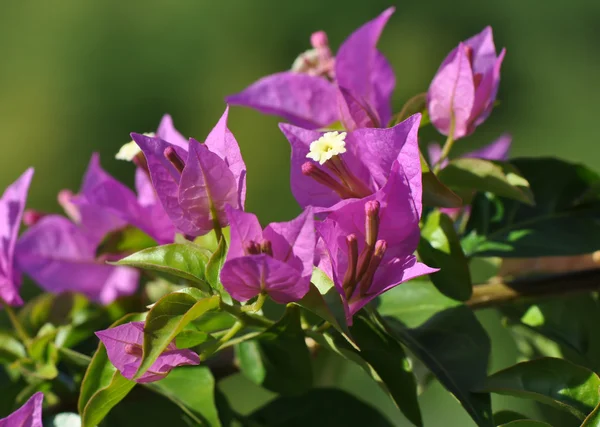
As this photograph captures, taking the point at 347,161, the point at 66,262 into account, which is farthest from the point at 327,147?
the point at 66,262

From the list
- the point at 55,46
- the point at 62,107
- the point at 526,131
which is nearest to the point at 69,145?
the point at 62,107

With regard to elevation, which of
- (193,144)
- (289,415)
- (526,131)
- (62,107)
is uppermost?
(193,144)

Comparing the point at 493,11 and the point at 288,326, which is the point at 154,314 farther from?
the point at 493,11

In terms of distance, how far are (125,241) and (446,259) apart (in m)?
0.24

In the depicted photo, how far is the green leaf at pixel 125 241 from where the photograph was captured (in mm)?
617

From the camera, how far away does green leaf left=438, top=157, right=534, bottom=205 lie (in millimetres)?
511

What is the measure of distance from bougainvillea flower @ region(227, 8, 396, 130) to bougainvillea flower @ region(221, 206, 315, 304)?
0.59 ft

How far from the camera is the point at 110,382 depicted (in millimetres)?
440

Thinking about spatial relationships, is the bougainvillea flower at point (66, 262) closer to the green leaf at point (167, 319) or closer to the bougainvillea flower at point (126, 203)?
the bougainvillea flower at point (126, 203)

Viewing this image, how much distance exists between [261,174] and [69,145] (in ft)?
2.82

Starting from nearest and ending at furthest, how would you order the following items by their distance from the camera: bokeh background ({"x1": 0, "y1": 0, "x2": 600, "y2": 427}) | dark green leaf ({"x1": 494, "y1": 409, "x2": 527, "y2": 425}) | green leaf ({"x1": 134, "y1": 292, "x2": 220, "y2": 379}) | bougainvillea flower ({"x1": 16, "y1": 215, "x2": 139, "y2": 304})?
green leaf ({"x1": 134, "y1": 292, "x2": 220, "y2": 379}) → dark green leaf ({"x1": 494, "y1": 409, "x2": 527, "y2": 425}) → bougainvillea flower ({"x1": 16, "y1": 215, "x2": 139, "y2": 304}) → bokeh background ({"x1": 0, "y1": 0, "x2": 600, "y2": 427})

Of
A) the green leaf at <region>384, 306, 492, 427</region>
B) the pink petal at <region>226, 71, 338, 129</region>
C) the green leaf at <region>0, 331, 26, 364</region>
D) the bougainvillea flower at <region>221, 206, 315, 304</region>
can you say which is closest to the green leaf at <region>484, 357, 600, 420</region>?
the green leaf at <region>384, 306, 492, 427</region>

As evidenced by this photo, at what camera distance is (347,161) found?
1.58ft

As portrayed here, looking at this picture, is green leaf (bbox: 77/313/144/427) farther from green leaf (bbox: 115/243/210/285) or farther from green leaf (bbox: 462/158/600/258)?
green leaf (bbox: 462/158/600/258)
